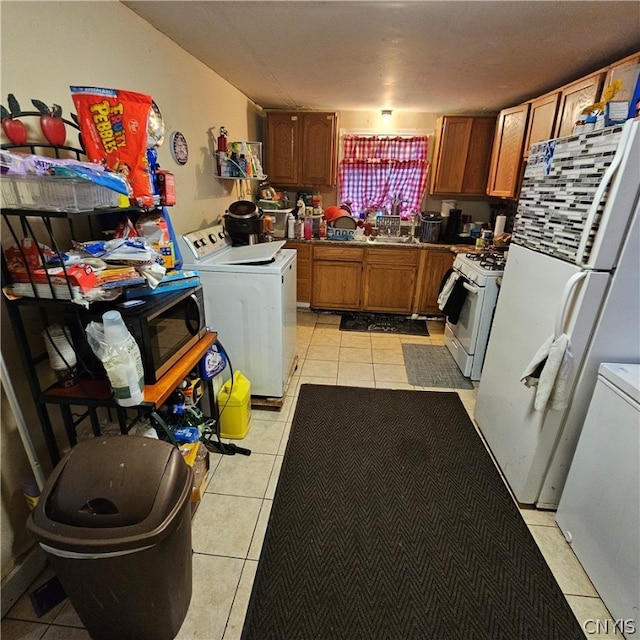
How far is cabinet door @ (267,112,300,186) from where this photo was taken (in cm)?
384

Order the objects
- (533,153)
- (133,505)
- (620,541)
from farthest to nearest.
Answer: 1. (533,153)
2. (620,541)
3. (133,505)

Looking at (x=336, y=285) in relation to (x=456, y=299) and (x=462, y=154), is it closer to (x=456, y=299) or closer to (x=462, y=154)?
(x=456, y=299)

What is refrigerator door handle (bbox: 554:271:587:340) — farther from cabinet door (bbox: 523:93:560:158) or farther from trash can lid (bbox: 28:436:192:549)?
cabinet door (bbox: 523:93:560:158)

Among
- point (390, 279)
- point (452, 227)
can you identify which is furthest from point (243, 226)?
point (452, 227)

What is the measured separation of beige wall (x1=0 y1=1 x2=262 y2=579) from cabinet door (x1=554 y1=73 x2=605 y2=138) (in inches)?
97.4

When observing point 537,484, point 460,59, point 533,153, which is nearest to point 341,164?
point 460,59

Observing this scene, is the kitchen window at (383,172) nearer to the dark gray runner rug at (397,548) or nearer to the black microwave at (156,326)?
the dark gray runner rug at (397,548)

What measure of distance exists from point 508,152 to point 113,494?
3819 millimetres

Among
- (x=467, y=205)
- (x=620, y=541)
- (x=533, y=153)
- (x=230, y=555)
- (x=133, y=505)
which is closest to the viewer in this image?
(x=133, y=505)

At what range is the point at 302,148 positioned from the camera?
392cm

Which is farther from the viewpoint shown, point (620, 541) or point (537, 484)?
point (537, 484)

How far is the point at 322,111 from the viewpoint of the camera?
385cm

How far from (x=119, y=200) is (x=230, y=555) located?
145 cm

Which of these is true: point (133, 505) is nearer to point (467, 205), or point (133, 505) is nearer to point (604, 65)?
point (604, 65)
